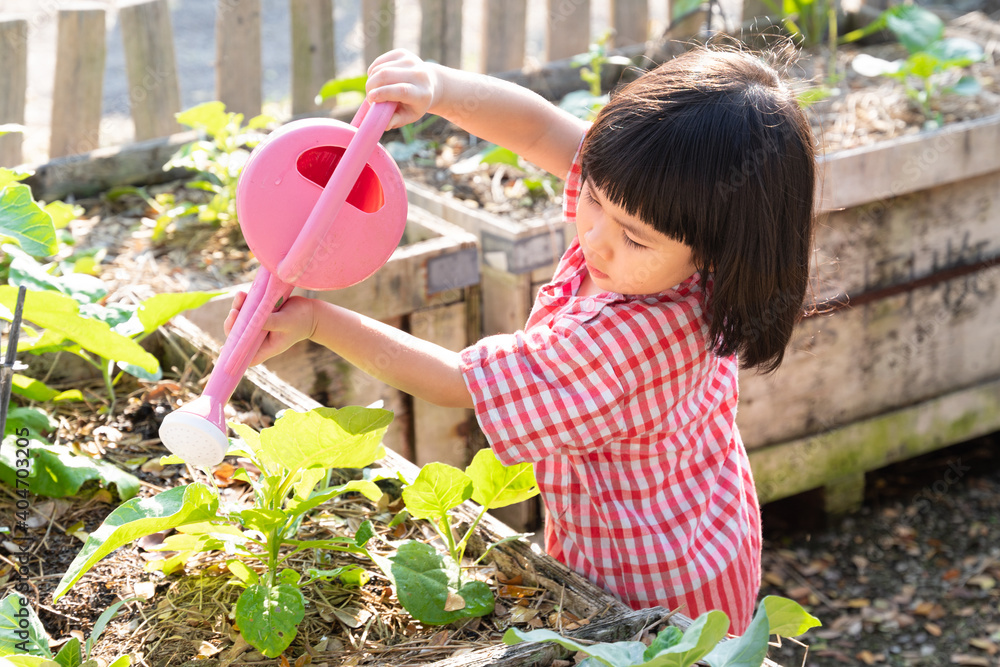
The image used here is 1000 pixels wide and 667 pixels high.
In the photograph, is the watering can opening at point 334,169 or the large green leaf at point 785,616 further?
the watering can opening at point 334,169

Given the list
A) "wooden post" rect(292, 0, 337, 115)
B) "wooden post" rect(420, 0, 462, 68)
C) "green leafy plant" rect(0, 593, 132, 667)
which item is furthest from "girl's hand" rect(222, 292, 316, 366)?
"wooden post" rect(420, 0, 462, 68)

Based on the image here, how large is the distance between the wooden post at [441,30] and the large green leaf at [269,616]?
2094 millimetres

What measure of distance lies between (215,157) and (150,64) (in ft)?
1.78

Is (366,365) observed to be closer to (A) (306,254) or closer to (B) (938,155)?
(A) (306,254)

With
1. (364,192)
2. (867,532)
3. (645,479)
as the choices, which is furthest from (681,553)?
(867,532)

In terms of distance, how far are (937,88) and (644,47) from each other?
33.7 inches

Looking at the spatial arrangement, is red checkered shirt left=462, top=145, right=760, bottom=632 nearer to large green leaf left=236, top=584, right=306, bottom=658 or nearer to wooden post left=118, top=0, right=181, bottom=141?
large green leaf left=236, top=584, right=306, bottom=658

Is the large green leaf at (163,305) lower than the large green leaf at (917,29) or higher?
lower

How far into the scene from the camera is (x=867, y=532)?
2.57 metres

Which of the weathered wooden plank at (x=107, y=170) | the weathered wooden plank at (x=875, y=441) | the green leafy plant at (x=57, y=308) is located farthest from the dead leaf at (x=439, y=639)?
the weathered wooden plank at (x=107, y=170)

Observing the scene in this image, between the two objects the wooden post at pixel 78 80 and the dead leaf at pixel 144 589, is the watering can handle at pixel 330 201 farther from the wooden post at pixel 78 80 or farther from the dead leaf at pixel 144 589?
the wooden post at pixel 78 80

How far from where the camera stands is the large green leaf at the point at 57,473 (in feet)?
4.28

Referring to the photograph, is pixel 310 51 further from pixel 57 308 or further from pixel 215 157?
pixel 57 308

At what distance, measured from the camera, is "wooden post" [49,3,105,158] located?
2514 mm
